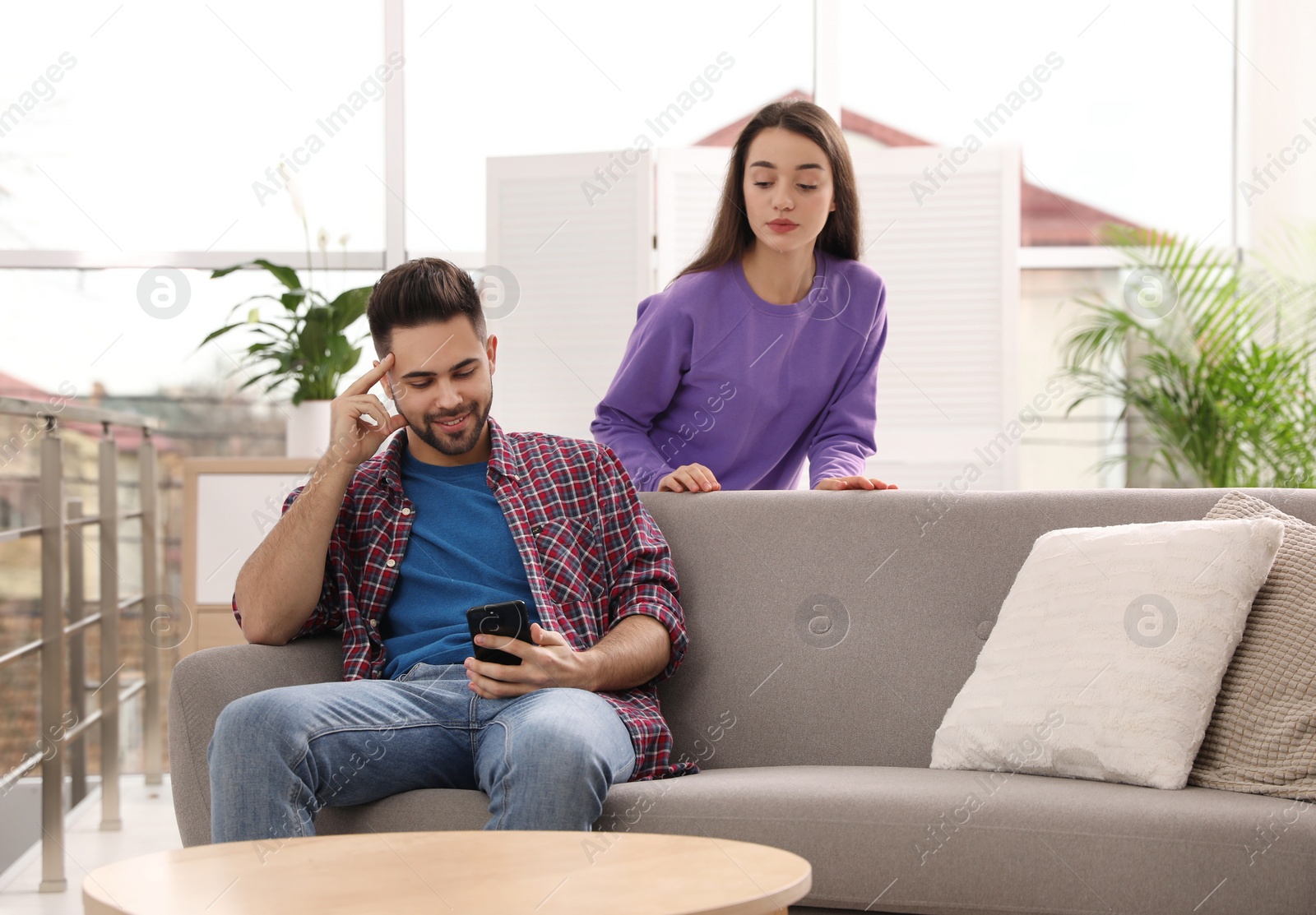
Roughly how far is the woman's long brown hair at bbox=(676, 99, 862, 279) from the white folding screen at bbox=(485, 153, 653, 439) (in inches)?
48.6

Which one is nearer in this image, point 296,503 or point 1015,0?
point 296,503

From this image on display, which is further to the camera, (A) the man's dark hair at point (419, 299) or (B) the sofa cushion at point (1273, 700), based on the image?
(A) the man's dark hair at point (419, 299)

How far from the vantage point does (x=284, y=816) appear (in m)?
1.34

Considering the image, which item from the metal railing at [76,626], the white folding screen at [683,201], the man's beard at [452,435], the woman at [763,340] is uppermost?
the white folding screen at [683,201]

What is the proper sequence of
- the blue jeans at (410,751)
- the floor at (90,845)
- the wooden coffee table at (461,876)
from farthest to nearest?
the floor at (90,845) → the blue jeans at (410,751) → the wooden coffee table at (461,876)

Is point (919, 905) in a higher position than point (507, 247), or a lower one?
lower

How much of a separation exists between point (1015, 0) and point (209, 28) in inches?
104

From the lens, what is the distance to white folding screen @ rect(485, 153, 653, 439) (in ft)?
11.4

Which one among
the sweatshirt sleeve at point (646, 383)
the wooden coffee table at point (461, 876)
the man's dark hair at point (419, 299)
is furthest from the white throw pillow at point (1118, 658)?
the man's dark hair at point (419, 299)

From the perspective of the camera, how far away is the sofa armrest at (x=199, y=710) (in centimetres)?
149

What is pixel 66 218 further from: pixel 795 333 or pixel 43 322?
pixel 795 333

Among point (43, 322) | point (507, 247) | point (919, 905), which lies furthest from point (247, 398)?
point (919, 905)

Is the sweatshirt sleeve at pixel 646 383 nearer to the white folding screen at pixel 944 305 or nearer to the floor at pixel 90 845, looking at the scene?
the floor at pixel 90 845

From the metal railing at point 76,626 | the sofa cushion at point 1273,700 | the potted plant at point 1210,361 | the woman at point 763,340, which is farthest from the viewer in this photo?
the potted plant at point 1210,361
